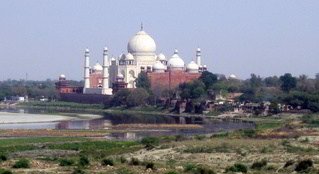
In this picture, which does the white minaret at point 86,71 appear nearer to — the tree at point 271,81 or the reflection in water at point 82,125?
the tree at point 271,81

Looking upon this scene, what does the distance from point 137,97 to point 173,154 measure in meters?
52.5

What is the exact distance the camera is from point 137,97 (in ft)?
280

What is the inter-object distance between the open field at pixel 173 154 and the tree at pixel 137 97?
127ft

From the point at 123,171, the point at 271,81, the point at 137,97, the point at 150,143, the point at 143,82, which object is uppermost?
the point at 271,81

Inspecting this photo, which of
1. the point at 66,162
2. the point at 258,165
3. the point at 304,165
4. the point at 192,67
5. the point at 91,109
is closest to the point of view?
the point at 304,165

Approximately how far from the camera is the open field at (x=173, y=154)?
26.9 m

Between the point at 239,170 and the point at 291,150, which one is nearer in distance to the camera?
the point at 239,170

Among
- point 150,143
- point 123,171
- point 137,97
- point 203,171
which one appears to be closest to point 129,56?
point 137,97

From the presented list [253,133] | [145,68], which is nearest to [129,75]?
[145,68]

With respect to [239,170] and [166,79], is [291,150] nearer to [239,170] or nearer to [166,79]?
[239,170]

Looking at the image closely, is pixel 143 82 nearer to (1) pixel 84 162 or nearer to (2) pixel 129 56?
(2) pixel 129 56

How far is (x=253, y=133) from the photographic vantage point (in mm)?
43219

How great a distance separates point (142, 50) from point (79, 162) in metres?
70.8

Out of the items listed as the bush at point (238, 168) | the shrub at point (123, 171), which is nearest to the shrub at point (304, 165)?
the bush at point (238, 168)
